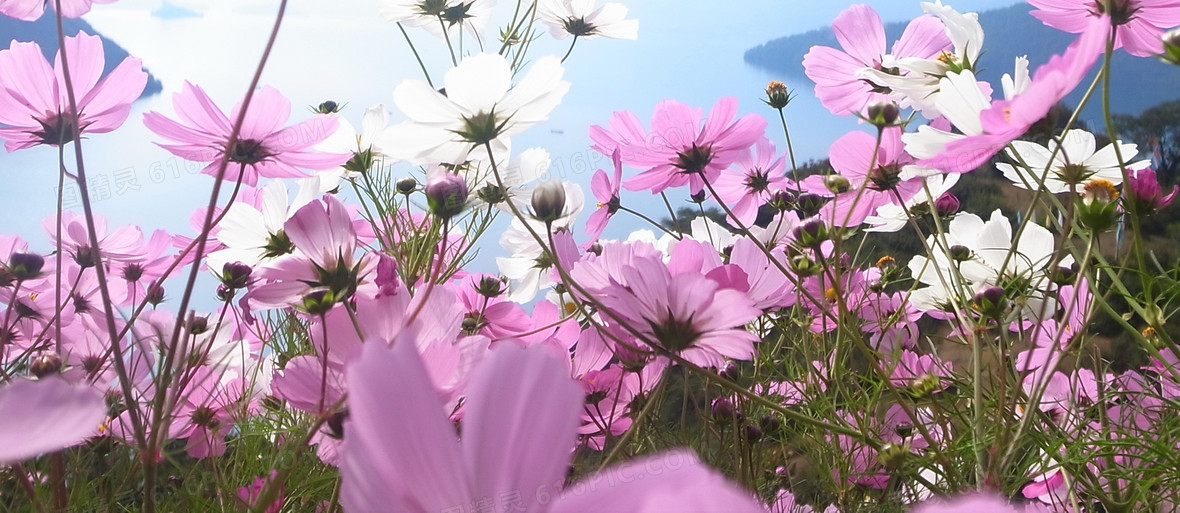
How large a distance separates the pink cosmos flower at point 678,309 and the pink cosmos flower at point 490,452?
0.15 m

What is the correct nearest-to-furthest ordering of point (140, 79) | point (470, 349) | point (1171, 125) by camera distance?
point (470, 349) → point (140, 79) → point (1171, 125)

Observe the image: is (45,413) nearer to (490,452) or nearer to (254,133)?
(490,452)

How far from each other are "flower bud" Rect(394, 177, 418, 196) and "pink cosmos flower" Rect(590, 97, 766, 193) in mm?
186

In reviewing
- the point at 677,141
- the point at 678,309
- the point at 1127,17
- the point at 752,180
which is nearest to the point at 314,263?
the point at 678,309

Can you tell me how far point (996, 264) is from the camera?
0.57 metres

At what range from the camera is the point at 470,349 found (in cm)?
26

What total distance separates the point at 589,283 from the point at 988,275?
15.7 inches

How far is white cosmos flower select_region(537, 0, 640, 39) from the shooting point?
31.3 inches

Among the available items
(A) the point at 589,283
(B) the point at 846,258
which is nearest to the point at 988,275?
(B) the point at 846,258

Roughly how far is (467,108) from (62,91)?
0.72 feet

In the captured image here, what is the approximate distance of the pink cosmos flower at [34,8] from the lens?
1.39ft

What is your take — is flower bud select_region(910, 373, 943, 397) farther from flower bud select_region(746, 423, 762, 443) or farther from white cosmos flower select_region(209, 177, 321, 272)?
white cosmos flower select_region(209, 177, 321, 272)

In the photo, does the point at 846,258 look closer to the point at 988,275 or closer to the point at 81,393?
the point at 988,275

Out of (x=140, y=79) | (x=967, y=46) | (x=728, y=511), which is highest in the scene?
(x=140, y=79)
